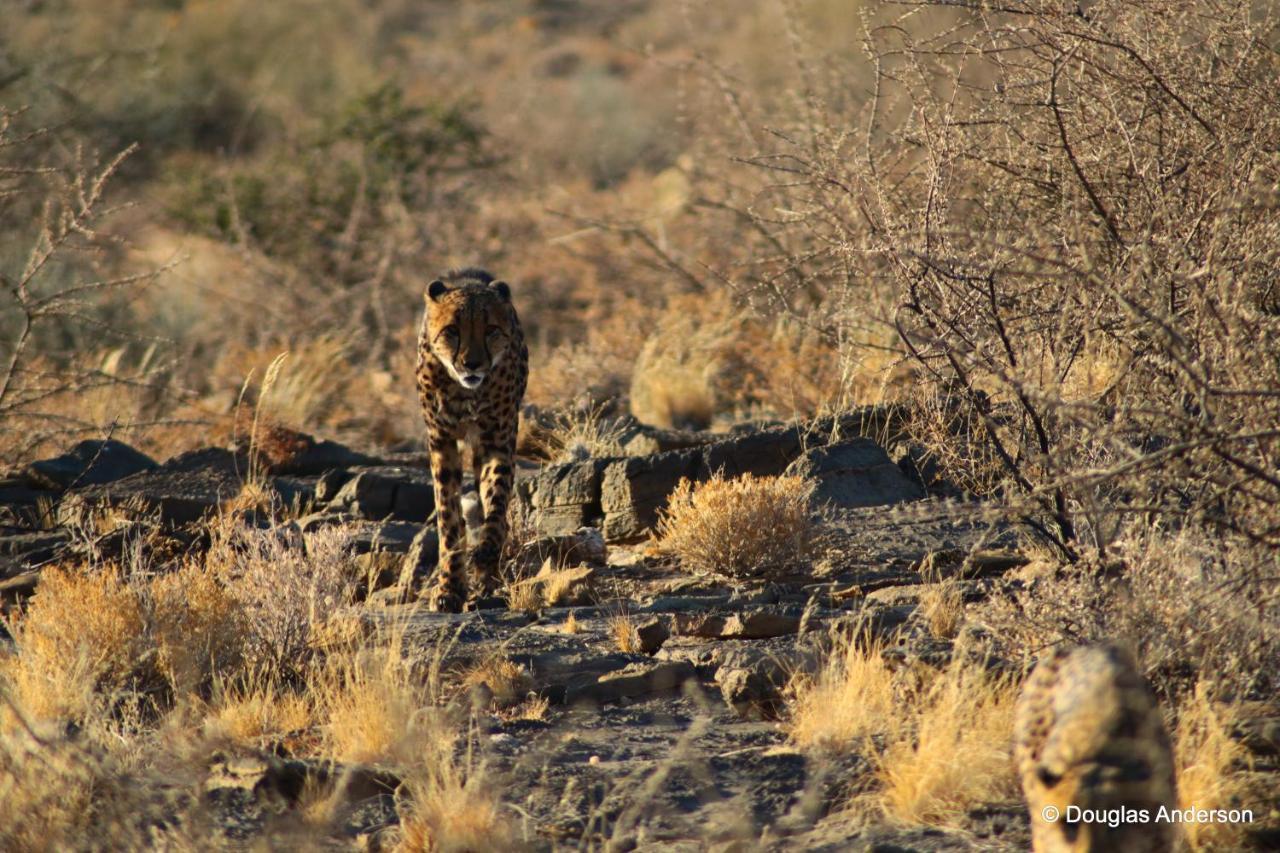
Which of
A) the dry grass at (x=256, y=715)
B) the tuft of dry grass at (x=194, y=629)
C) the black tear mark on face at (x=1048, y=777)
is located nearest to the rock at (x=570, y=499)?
the tuft of dry grass at (x=194, y=629)

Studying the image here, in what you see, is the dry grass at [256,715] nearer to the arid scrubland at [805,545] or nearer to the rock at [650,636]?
the arid scrubland at [805,545]

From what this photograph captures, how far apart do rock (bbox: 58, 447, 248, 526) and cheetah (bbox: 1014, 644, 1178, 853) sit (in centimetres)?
578

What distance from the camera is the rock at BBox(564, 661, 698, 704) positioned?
6055 millimetres

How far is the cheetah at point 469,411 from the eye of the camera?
7730mm

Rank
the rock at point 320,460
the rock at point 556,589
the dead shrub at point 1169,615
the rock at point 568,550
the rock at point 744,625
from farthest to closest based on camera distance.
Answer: the rock at point 320,460
the rock at point 568,550
the rock at point 556,589
the rock at point 744,625
the dead shrub at point 1169,615

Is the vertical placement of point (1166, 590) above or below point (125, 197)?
below

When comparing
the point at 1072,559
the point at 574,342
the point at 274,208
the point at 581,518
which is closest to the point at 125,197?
the point at 274,208

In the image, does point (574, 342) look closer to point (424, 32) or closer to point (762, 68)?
point (762, 68)

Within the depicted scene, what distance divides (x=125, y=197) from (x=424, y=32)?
72.8ft

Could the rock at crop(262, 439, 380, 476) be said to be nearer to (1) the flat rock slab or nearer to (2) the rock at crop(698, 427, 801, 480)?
(1) the flat rock slab

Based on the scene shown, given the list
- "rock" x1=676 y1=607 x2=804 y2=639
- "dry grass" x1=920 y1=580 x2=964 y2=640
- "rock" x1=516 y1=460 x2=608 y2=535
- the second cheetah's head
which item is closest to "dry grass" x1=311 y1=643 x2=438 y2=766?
"rock" x1=676 y1=607 x2=804 y2=639

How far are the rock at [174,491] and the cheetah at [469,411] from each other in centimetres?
153

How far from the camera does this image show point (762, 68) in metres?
30.1

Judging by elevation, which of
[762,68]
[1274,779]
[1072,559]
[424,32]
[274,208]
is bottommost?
[1274,779]
